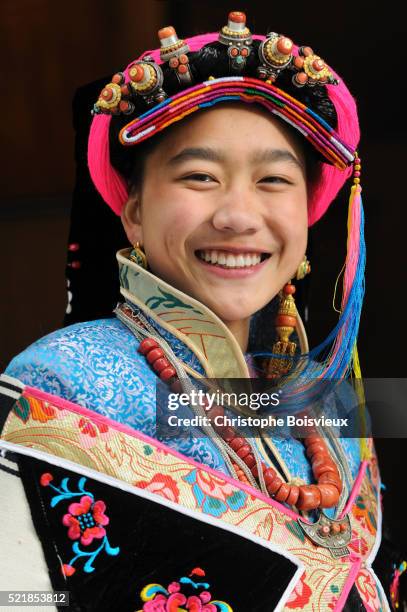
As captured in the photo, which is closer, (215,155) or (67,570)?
(67,570)

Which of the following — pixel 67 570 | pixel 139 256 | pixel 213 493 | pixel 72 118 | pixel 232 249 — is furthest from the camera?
pixel 72 118

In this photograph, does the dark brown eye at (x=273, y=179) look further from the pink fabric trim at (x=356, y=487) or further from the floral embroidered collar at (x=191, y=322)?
the pink fabric trim at (x=356, y=487)

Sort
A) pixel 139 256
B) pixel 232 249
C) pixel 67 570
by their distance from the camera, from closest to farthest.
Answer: pixel 67 570, pixel 232 249, pixel 139 256

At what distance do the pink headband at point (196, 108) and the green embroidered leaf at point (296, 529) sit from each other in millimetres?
671

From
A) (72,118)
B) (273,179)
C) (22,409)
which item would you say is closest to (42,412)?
(22,409)

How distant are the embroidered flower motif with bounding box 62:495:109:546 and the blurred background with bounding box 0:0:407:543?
3.52 feet

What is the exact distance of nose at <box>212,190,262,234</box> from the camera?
1639 mm

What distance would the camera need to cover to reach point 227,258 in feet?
5.60

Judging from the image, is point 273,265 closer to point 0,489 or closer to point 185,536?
point 185,536

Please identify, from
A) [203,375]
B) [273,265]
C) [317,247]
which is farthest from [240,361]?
[317,247]

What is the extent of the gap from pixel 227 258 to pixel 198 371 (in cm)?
22

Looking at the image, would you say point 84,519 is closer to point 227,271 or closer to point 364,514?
point 227,271

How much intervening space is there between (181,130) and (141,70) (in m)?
0.13

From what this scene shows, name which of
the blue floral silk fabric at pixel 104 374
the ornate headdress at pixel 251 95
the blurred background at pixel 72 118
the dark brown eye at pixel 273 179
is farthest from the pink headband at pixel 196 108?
the blurred background at pixel 72 118
